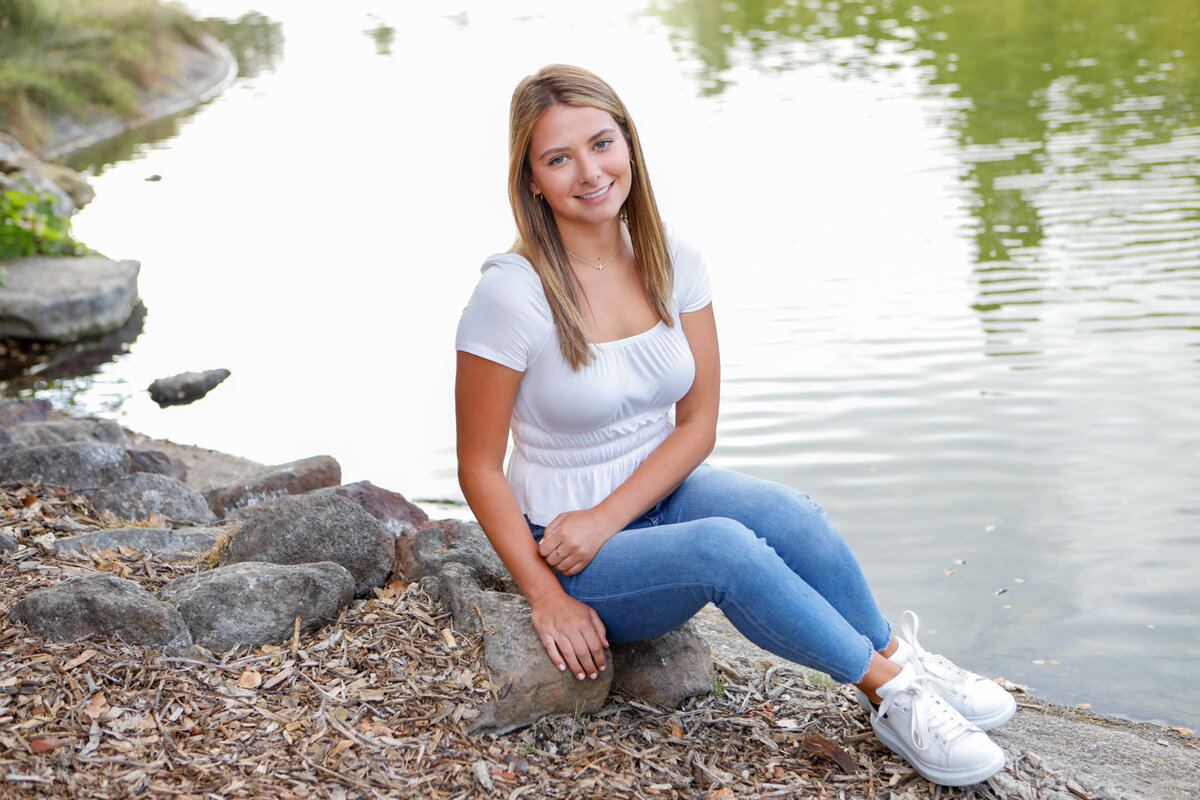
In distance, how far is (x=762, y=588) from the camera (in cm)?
240

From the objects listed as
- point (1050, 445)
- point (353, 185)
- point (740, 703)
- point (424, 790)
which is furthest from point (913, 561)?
point (353, 185)

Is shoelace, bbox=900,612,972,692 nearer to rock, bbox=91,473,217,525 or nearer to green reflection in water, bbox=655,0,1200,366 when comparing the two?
rock, bbox=91,473,217,525

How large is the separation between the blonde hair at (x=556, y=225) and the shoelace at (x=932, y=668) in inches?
36.3

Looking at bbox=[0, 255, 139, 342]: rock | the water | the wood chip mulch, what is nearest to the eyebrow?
the wood chip mulch

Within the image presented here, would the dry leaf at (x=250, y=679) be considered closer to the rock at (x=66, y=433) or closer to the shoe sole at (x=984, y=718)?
the shoe sole at (x=984, y=718)

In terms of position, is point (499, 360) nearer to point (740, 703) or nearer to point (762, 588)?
point (762, 588)

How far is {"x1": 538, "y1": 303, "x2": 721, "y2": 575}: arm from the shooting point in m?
2.57

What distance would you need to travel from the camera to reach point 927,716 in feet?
8.17

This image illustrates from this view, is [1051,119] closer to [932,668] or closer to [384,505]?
[384,505]

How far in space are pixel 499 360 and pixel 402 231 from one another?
781 cm

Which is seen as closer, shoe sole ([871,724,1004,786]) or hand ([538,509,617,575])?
shoe sole ([871,724,1004,786])

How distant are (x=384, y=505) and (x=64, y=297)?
5.34m

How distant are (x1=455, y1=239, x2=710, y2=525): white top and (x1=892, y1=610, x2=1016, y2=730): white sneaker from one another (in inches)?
29.7

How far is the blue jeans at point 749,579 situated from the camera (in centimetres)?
242
